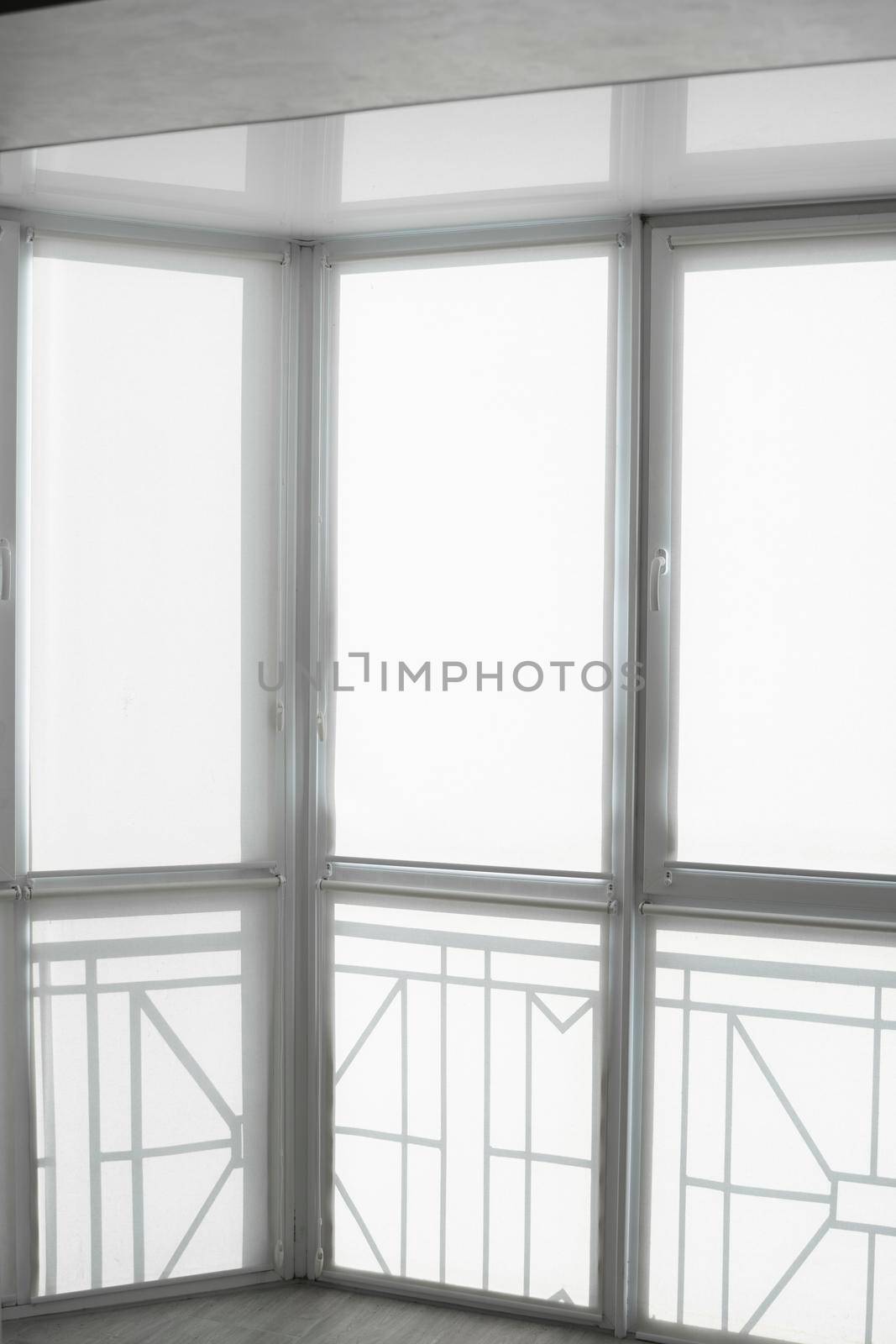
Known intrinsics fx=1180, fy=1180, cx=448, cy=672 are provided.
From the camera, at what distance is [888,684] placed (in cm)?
258

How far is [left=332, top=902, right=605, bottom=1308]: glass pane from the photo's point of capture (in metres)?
2.76

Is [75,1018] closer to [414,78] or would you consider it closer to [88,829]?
[88,829]

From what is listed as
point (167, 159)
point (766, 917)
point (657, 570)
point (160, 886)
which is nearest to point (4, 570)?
point (160, 886)

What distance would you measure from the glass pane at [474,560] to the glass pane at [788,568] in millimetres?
228

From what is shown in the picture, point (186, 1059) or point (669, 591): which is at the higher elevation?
point (669, 591)

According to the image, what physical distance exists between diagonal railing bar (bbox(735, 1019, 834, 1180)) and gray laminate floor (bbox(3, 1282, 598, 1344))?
26.2 inches

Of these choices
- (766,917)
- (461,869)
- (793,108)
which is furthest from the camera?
(461,869)

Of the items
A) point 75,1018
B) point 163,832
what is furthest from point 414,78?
point 75,1018

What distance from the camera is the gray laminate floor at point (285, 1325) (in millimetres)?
2672

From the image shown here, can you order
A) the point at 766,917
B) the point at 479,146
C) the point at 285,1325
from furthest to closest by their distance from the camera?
the point at 285,1325 < the point at 766,917 < the point at 479,146

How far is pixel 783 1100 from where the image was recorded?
263cm

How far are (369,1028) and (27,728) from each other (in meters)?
1.10

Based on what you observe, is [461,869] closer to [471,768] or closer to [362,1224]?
[471,768]

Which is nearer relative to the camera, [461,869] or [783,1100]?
[783,1100]
